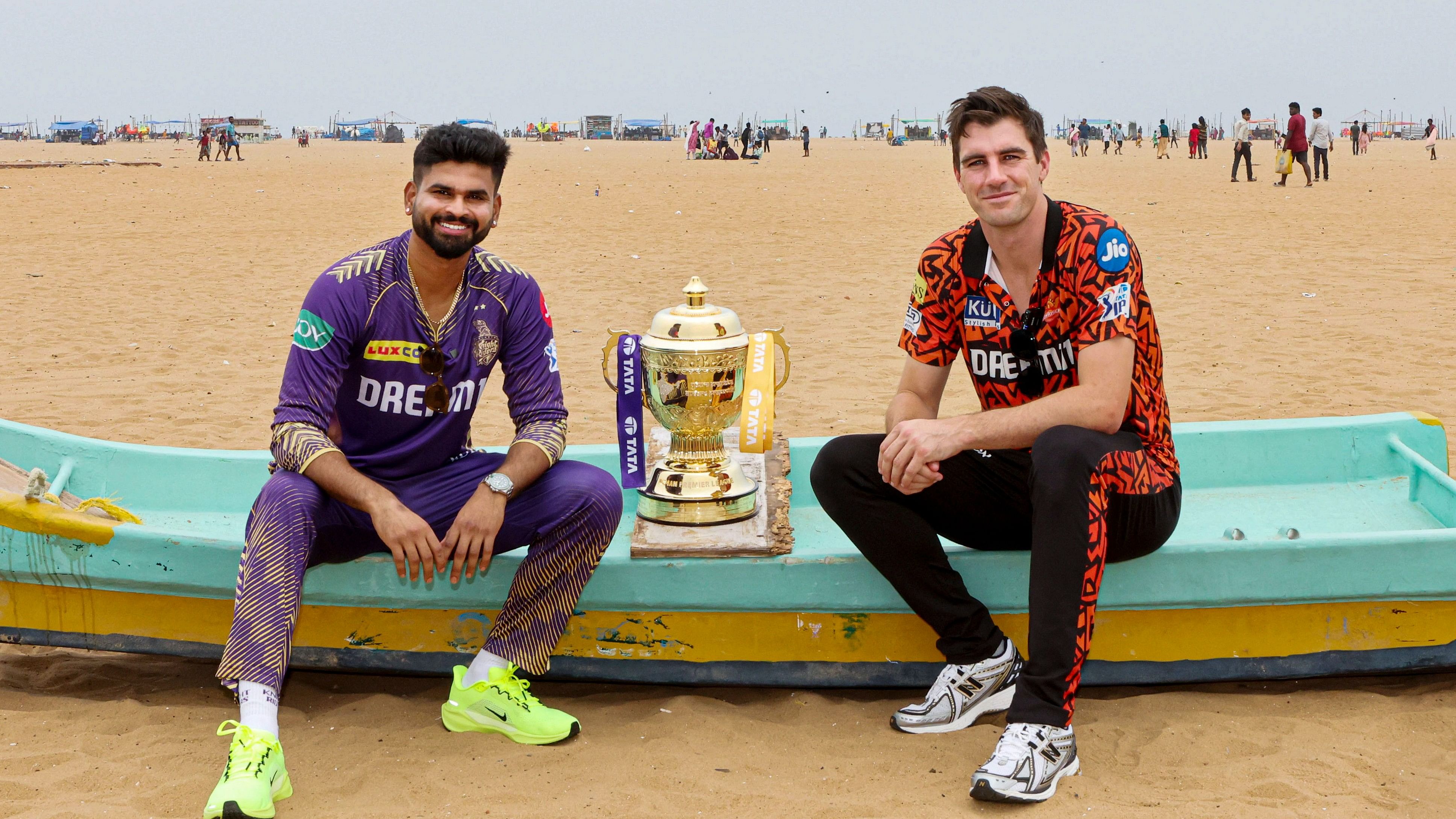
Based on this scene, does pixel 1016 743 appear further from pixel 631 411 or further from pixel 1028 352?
pixel 631 411

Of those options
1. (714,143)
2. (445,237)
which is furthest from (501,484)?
(714,143)

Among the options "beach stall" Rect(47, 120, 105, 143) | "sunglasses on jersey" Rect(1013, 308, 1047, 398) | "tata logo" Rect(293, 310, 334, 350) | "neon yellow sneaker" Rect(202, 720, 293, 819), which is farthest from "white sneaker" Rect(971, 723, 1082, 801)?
"beach stall" Rect(47, 120, 105, 143)

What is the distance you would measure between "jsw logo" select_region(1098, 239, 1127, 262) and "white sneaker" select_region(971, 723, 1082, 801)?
1.07 metres

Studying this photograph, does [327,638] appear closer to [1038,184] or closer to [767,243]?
[1038,184]

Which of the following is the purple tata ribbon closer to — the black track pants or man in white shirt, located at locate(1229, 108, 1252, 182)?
the black track pants

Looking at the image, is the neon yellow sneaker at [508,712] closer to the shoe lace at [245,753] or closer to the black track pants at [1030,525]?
the shoe lace at [245,753]

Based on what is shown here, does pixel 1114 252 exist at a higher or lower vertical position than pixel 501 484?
higher

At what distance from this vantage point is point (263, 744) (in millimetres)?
2656

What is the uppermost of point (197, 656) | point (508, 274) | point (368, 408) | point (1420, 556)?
point (508, 274)

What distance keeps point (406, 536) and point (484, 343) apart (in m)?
0.59

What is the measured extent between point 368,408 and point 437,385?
0.19m

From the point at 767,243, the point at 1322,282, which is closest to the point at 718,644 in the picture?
the point at 1322,282

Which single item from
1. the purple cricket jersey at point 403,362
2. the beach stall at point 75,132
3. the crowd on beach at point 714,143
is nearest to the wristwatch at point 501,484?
the purple cricket jersey at point 403,362

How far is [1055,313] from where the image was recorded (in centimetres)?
295
